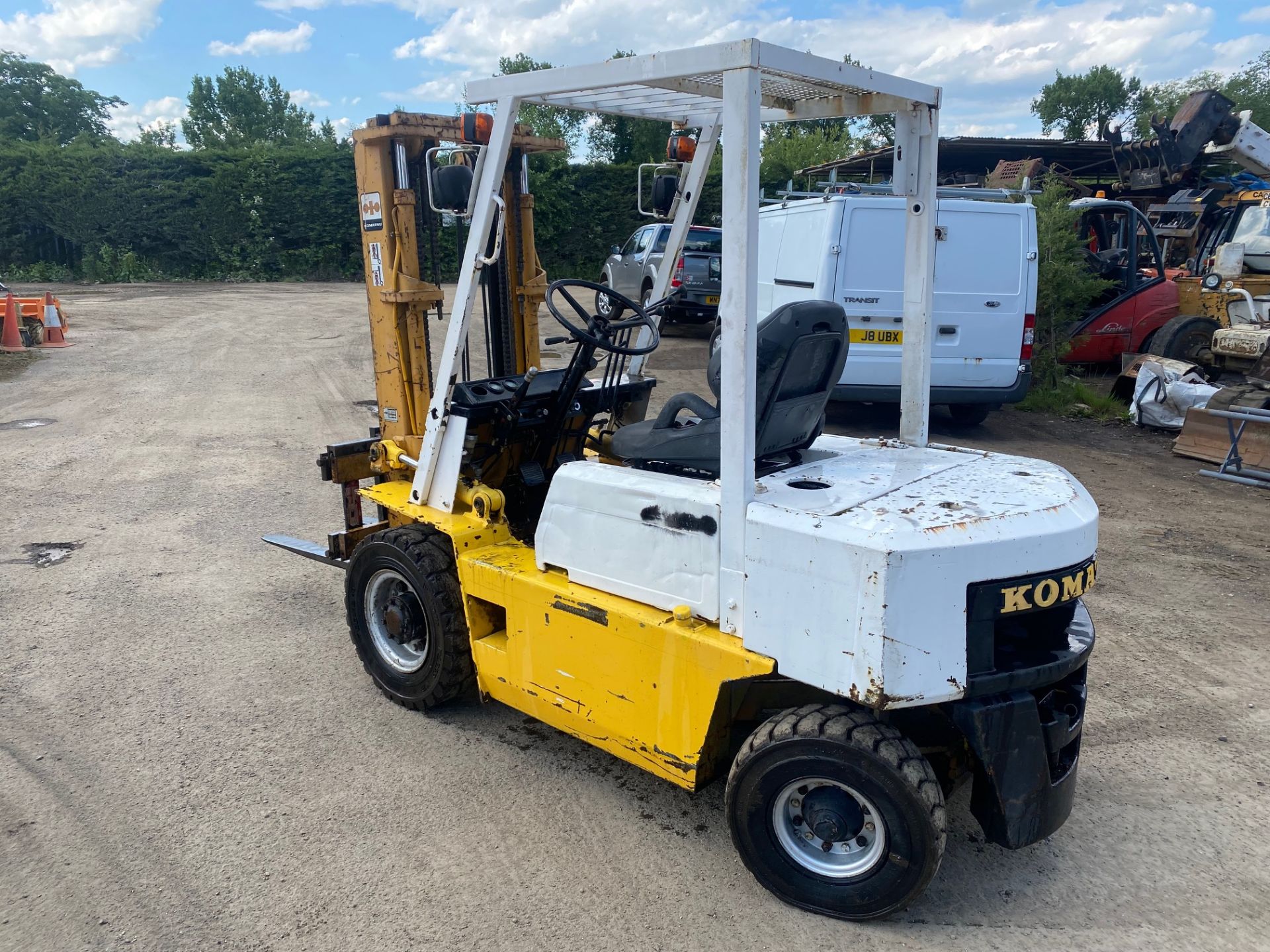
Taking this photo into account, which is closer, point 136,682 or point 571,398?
point 571,398

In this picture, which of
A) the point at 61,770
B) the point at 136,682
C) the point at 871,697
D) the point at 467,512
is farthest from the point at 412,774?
the point at 871,697

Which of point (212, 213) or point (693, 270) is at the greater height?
point (212, 213)

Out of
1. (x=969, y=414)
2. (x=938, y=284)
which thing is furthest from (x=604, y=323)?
(x=969, y=414)

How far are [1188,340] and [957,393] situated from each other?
4584mm

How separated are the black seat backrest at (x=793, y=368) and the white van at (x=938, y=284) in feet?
15.8

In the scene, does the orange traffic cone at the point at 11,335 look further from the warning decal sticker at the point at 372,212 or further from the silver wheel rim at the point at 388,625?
the silver wheel rim at the point at 388,625

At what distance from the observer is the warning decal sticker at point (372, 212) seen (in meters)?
4.31

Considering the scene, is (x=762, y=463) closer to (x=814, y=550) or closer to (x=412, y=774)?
(x=814, y=550)

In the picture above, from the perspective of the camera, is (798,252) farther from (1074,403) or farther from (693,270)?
(693,270)

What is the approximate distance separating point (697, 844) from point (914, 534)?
144 cm

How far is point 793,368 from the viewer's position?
10.6 feet

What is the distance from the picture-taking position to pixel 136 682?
14.7 feet

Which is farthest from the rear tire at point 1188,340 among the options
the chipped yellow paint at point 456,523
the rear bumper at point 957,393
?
the chipped yellow paint at point 456,523

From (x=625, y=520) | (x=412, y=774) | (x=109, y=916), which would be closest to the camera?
(x=109, y=916)
